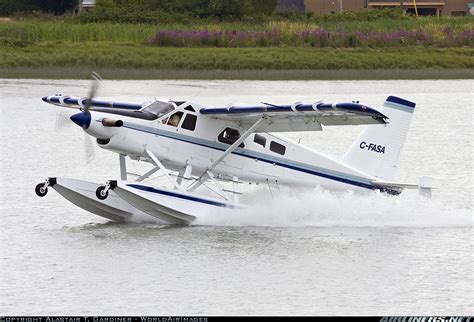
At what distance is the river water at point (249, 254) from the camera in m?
13.9

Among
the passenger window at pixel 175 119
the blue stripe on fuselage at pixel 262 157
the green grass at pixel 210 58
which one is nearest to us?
the blue stripe on fuselage at pixel 262 157

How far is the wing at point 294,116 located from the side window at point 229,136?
184 mm

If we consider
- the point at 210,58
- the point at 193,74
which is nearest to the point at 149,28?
the point at 210,58

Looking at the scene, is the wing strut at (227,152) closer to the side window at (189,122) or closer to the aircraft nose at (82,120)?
the side window at (189,122)

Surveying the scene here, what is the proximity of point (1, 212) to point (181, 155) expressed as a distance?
3.04 m

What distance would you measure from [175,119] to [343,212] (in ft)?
9.97

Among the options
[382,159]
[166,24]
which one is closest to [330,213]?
[382,159]

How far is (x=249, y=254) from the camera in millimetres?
16406

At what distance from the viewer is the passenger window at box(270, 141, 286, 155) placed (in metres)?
19.4

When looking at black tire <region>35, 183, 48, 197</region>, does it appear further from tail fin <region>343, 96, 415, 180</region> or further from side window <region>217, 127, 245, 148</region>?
tail fin <region>343, 96, 415, 180</region>

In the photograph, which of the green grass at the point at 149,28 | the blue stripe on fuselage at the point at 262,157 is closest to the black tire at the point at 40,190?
the blue stripe on fuselage at the point at 262,157

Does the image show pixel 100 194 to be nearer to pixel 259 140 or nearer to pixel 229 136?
pixel 229 136

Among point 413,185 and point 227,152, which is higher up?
point 227,152

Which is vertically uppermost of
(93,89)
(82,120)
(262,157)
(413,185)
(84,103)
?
(93,89)
